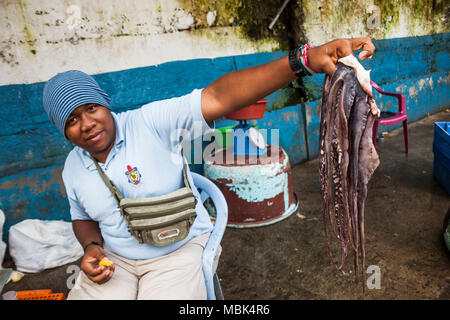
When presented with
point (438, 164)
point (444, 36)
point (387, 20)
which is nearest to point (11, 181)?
point (438, 164)

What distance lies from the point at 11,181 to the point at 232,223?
2.38 meters

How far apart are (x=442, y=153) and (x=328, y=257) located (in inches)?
87.9

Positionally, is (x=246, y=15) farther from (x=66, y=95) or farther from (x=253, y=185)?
(x=66, y=95)

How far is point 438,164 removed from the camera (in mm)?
4375

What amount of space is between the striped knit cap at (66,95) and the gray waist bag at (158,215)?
337 millimetres

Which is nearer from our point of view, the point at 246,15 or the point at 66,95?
the point at 66,95

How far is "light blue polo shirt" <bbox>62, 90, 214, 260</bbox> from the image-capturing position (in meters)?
1.83

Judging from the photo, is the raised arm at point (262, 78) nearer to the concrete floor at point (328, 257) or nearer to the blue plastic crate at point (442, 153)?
the concrete floor at point (328, 257)

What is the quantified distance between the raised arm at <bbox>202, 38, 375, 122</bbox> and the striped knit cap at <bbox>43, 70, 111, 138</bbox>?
2.02 ft

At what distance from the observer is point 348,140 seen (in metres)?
1.31

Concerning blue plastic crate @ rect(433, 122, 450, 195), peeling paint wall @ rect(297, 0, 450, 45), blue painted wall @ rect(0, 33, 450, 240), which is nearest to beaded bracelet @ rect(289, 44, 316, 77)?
blue painted wall @ rect(0, 33, 450, 240)

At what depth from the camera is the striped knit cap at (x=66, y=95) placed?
1676 mm

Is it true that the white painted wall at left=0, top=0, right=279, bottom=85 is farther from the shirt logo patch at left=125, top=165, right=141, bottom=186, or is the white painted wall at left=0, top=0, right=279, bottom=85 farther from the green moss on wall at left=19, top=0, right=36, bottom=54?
the shirt logo patch at left=125, top=165, right=141, bottom=186

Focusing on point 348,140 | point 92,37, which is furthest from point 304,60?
point 92,37
